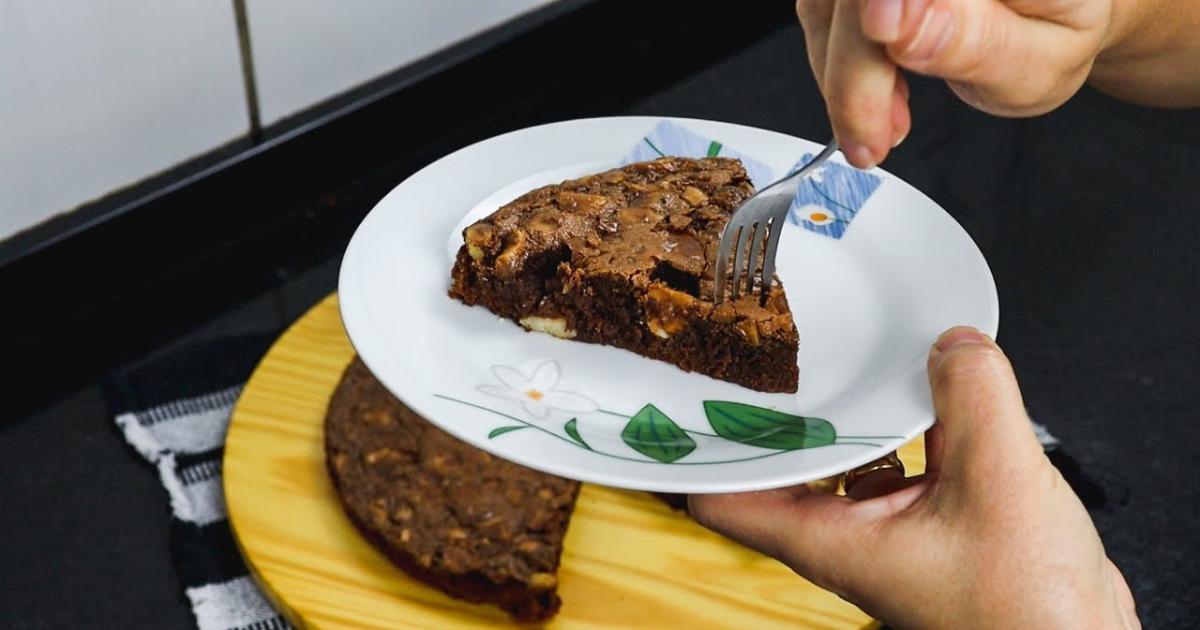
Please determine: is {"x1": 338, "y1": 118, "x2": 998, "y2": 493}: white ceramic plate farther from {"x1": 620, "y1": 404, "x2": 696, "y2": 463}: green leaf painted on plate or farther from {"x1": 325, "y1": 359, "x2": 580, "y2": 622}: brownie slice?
{"x1": 325, "y1": 359, "x2": 580, "y2": 622}: brownie slice

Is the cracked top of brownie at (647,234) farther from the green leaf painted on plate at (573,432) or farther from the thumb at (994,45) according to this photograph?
the thumb at (994,45)

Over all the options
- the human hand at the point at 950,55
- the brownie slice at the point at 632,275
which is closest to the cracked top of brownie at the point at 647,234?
the brownie slice at the point at 632,275

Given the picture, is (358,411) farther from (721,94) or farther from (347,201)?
(721,94)

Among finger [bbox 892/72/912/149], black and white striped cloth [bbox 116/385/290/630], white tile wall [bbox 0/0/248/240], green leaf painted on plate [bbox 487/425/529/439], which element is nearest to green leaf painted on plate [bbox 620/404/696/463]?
green leaf painted on plate [bbox 487/425/529/439]

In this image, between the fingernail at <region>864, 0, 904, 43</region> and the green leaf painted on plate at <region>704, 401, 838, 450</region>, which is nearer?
the fingernail at <region>864, 0, 904, 43</region>

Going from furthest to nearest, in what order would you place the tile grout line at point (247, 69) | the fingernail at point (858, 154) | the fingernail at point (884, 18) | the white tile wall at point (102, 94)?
the tile grout line at point (247, 69) → the white tile wall at point (102, 94) → the fingernail at point (858, 154) → the fingernail at point (884, 18)

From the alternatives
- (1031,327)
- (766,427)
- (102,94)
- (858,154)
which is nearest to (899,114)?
(858,154)

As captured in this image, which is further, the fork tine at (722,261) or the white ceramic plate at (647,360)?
the fork tine at (722,261)
